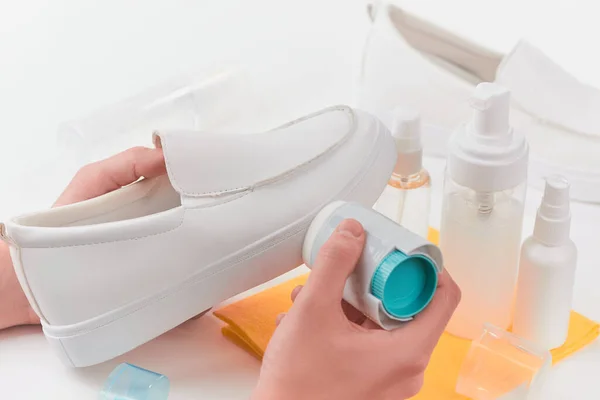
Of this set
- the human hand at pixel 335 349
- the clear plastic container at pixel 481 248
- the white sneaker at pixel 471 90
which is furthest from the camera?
the white sneaker at pixel 471 90

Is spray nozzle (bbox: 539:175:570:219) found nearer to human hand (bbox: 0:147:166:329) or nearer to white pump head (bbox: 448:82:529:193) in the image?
white pump head (bbox: 448:82:529:193)

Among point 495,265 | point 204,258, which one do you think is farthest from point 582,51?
point 204,258

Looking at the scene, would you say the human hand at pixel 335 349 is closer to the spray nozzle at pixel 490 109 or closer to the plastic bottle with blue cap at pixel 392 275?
the plastic bottle with blue cap at pixel 392 275

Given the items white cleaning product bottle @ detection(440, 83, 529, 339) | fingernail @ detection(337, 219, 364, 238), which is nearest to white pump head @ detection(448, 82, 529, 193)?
white cleaning product bottle @ detection(440, 83, 529, 339)

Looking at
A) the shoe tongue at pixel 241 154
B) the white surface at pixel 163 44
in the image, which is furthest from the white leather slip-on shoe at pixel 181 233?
the white surface at pixel 163 44

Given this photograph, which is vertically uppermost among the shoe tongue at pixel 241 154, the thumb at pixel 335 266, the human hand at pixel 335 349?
the shoe tongue at pixel 241 154

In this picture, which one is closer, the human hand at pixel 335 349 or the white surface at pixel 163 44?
the human hand at pixel 335 349

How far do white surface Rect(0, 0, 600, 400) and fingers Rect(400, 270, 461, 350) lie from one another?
217 mm

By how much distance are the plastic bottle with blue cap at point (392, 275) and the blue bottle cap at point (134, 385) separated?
0.17m

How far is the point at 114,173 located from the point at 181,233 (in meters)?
0.12

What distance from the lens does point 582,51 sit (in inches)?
42.8

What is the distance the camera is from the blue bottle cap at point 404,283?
1.85 feet

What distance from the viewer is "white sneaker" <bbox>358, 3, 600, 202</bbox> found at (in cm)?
88

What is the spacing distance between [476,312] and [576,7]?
2.05 ft
